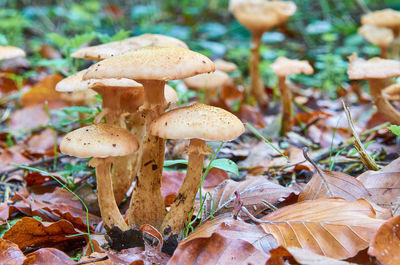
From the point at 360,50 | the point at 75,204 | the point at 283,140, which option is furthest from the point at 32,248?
the point at 360,50

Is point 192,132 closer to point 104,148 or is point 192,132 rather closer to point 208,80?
point 104,148

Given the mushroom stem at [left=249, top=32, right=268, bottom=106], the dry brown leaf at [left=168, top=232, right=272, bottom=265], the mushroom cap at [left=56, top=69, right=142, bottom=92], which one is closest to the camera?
the dry brown leaf at [left=168, top=232, right=272, bottom=265]

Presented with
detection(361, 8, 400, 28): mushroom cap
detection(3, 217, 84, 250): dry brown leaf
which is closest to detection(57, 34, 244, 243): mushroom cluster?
detection(3, 217, 84, 250): dry brown leaf

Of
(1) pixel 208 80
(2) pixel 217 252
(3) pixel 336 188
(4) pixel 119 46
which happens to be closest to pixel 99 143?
(2) pixel 217 252

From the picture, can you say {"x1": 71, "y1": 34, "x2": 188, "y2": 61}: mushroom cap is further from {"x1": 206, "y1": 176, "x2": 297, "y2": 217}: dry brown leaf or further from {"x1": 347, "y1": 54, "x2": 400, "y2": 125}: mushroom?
{"x1": 347, "y1": 54, "x2": 400, "y2": 125}: mushroom

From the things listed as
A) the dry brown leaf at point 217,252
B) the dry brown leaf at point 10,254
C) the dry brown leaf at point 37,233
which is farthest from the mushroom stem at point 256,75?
the dry brown leaf at point 10,254
